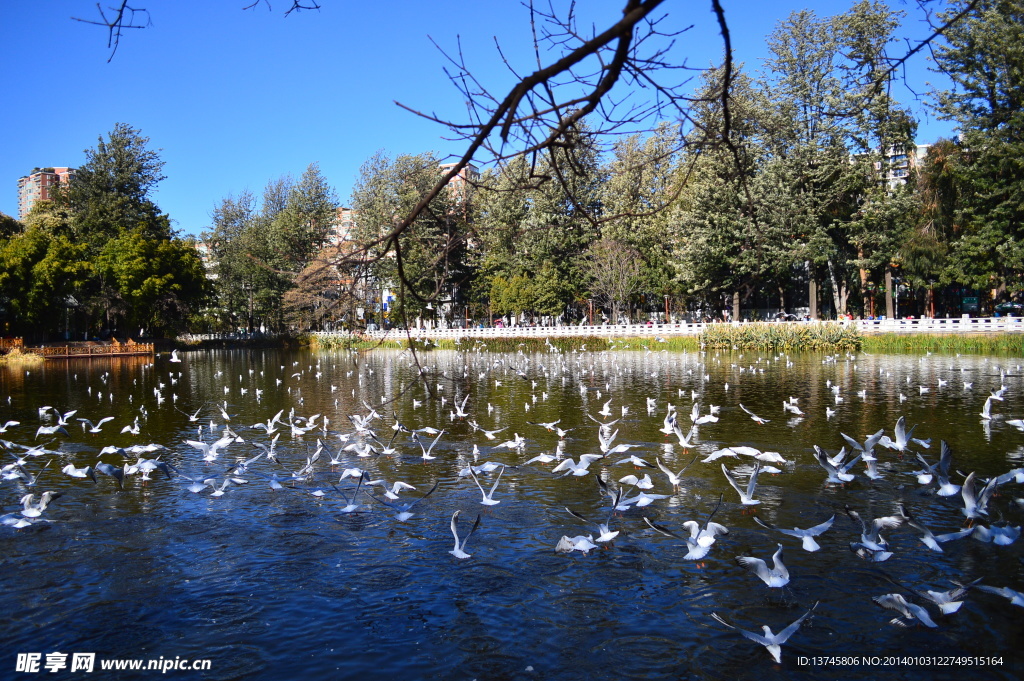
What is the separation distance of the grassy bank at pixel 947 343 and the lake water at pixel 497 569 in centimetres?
2107

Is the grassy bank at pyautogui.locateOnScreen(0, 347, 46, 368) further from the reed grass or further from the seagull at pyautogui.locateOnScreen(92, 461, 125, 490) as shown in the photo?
the reed grass

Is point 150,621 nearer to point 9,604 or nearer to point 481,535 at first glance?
point 9,604

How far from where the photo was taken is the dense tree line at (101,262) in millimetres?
50500

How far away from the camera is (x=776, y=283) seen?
5494cm

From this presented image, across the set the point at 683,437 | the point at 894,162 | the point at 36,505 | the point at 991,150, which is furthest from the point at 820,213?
the point at 36,505

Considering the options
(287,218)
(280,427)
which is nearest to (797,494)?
(280,427)

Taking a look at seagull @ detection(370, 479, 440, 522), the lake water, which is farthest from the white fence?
seagull @ detection(370, 479, 440, 522)

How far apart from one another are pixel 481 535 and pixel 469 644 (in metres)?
2.70

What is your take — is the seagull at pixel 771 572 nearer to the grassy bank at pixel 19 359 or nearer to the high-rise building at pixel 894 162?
the high-rise building at pixel 894 162

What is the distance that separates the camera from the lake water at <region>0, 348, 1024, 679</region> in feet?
20.9

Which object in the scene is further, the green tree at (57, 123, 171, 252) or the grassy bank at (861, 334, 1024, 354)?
the green tree at (57, 123, 171, 252)

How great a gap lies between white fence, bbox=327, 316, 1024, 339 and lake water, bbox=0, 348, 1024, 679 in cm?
1268

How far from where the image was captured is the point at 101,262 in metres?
57.1

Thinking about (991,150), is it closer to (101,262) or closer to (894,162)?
(894,162)
